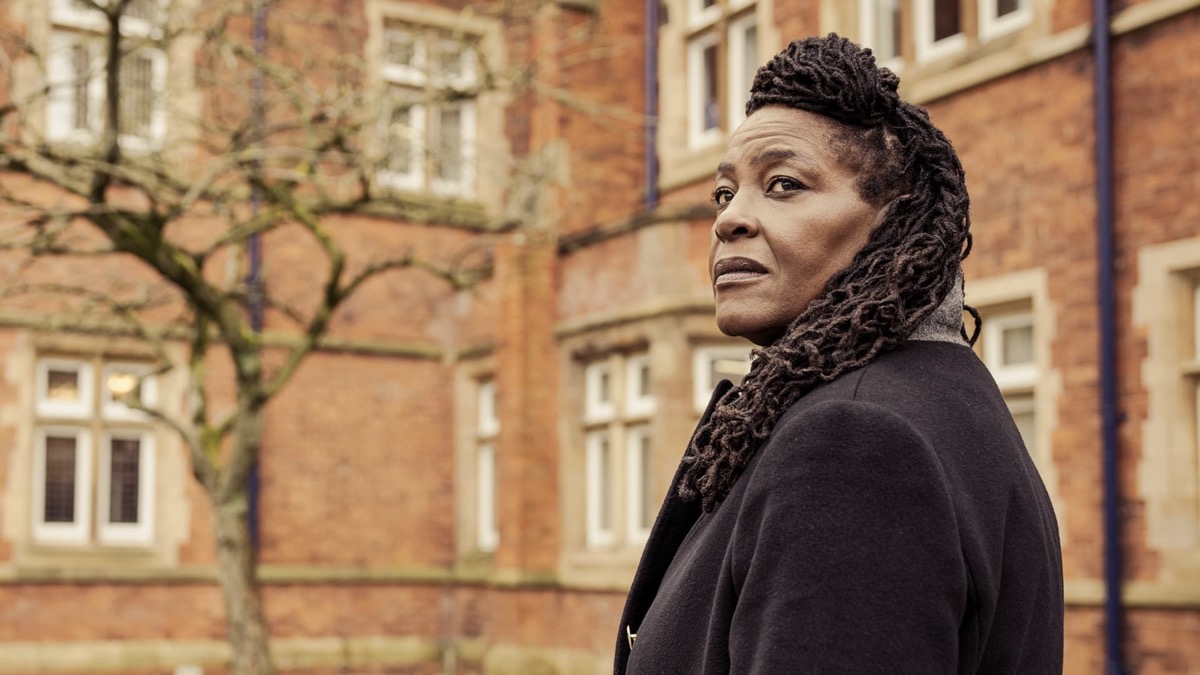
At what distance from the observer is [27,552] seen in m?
12.5

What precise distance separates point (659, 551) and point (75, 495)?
12294 mm

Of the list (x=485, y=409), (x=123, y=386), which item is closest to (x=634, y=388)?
(x=485, y=409)

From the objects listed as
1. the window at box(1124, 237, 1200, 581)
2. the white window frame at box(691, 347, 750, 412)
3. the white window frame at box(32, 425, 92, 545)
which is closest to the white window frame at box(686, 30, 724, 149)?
the white window frame at box(691, 347, 750, 412)

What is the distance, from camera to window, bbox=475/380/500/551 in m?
14.7

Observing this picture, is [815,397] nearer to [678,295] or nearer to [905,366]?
[905,366]

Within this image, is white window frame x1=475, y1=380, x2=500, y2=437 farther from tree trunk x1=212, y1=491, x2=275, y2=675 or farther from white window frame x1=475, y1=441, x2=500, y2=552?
tree trunk x1=212, y1=491, x2=275, y2=675

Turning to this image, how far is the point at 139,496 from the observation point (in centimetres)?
1326

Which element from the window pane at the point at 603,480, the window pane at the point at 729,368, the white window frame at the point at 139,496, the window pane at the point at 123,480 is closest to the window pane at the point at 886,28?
the window pane at the point at 729,368

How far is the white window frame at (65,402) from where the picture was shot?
12875mm

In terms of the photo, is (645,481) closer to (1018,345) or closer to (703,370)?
(703,370)

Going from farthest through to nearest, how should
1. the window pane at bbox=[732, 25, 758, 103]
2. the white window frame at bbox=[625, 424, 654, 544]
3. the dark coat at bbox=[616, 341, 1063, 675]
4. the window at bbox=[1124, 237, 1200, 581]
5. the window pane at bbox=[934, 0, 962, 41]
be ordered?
1. the white window frame at bbox=[625, 424, 654, 544]
2. the window pane at bbox=[732, 25, 758, 103]
3. the window pane at bbox=[934, 0, 962, 41]
4. the window at bbox=[1124, 237, 1200, 581]
5. the dark coat at bbox=[616, 341, 1063, 675]

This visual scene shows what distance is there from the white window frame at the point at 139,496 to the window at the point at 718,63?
5.45m

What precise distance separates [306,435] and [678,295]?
15.0 feet

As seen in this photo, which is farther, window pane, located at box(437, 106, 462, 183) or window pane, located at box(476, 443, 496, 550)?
window pane, located at box(437, 106, 462, 183)
